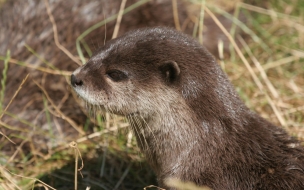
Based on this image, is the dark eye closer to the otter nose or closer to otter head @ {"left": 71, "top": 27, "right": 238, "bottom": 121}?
otter head @ {"left": 71, "top": 27, "right": 238, "bottom": 121}

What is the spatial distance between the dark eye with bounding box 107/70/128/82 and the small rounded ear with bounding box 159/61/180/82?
0.19m

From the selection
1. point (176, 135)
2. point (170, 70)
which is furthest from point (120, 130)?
point (170, 70)

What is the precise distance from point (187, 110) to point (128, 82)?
0.32 meters

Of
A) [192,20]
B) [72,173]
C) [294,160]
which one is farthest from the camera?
[192,20]

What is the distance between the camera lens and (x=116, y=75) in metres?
2.87

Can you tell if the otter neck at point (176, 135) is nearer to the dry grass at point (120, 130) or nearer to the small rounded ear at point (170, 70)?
the small rounded ear at point (170, 70)

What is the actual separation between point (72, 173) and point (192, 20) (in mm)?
1710

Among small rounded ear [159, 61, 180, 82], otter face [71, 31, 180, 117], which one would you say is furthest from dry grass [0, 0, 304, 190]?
small rounded ear [159, 61, 180, 82]

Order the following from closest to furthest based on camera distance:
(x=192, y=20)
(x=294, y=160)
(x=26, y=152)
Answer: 1. (x=294, y=160)
2. (x=26, y=152)
3. (x=192, y=20)

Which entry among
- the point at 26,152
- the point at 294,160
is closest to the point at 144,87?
the point at 294,160

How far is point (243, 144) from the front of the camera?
9.45 feet

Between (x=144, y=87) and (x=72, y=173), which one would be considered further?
(x=72, y=173)

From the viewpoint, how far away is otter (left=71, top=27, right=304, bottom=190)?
283cm

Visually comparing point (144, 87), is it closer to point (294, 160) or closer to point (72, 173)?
point (294, 160)
